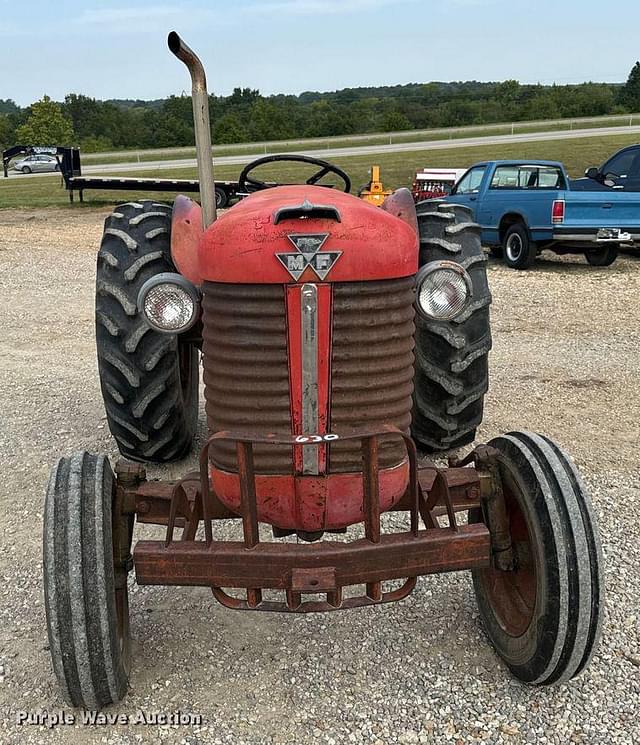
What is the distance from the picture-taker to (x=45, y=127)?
51469mm

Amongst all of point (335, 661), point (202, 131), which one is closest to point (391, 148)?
point (202, 131)

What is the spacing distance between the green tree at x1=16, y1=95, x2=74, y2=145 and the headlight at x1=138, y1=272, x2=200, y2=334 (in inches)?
2077

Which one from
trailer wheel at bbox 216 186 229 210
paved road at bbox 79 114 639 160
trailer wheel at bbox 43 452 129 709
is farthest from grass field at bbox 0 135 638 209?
trailer wheel at bbox 43 452 129 709

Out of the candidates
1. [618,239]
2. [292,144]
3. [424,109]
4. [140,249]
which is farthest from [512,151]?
[140,249]

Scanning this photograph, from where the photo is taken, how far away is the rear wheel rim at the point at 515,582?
9.25 ft

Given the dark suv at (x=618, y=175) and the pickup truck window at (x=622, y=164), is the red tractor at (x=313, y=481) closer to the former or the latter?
the dark suv at (x=618, y=175)

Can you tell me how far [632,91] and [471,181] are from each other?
46.2m

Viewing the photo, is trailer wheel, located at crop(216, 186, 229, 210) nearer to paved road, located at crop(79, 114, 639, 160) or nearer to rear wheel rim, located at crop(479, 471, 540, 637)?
rear wheel rim, located at crop(479, 471, 540, 637)

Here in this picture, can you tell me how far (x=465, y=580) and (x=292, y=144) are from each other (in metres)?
38.4

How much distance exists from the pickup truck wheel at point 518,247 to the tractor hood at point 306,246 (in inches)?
357

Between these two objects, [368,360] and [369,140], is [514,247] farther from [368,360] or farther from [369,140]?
[369,140]

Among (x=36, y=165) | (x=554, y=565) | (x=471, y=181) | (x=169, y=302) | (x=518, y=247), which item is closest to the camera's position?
(x=554, y=565)

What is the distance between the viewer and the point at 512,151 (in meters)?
29.2

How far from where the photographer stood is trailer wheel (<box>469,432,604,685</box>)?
2.51 m
